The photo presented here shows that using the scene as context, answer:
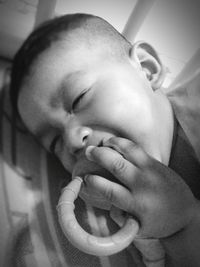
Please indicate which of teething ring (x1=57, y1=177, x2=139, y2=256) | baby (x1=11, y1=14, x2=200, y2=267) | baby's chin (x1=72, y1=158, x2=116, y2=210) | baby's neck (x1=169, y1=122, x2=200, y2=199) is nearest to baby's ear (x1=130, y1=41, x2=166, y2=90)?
baby (x1=11, y1=14, x2=200, y2=267)

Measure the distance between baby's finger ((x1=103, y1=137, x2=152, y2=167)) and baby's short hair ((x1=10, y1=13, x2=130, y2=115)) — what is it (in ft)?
0.73

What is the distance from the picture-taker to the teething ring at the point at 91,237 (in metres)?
0.43

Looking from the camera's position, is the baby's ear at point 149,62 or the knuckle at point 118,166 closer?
the knuckle at point 118,166

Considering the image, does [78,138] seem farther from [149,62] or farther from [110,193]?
[149,62]

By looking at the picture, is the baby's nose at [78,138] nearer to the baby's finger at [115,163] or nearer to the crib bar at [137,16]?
the baby's finger at [115,163]

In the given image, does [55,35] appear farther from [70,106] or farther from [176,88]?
[176,88]

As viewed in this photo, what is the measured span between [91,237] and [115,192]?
9cm

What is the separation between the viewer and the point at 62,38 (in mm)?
655

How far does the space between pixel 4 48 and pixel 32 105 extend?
8.5 inches

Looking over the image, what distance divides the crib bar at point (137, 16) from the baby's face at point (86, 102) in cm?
14

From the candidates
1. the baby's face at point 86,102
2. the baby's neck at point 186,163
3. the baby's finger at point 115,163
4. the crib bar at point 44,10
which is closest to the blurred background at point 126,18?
the crib bar at point 44,10

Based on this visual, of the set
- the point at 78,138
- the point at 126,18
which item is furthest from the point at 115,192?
the point at 126,18

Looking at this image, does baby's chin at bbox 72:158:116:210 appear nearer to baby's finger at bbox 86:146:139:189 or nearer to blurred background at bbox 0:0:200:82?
baby's finger at bbox 86:146:139:189

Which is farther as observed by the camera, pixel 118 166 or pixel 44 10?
pixel 44 10
